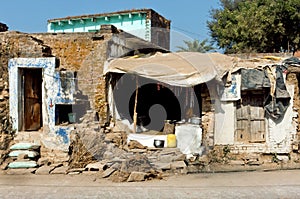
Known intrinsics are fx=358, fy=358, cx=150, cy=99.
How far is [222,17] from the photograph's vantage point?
20.1 m

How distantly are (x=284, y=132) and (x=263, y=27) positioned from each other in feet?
27.6

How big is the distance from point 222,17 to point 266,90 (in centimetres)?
1090

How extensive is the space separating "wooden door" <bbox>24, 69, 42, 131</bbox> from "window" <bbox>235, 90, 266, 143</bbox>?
6.25 m

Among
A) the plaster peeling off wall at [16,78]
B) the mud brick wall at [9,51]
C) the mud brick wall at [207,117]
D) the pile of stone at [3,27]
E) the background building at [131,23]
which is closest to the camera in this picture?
the mud brick wall at [207,117]

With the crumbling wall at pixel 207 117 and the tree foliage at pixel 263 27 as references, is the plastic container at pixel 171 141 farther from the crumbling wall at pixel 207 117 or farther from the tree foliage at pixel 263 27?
the tree foliage at pixel 263 27

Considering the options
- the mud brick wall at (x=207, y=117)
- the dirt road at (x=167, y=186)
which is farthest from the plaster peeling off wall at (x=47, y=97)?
the mud brick wall at (x=207, y=117)

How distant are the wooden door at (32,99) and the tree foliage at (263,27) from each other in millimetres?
10465

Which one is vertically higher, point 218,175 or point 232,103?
point 232,103

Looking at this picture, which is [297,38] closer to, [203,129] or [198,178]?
[203,129]

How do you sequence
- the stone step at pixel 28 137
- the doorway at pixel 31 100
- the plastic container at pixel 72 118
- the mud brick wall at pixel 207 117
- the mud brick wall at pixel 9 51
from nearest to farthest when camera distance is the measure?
1. the mud brick wall at pixel 207 117
2. the stone step at pixel 28 137
3. the mud brick wall at pixel 9 51
4. the plastic container at pixel 72 118
5. the doorway at pixel 31 100

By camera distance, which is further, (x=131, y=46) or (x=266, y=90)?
(x=131, y=46)

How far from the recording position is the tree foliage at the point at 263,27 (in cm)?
1678

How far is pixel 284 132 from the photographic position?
33.1ft

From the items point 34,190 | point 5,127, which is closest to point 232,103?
point 34,190
